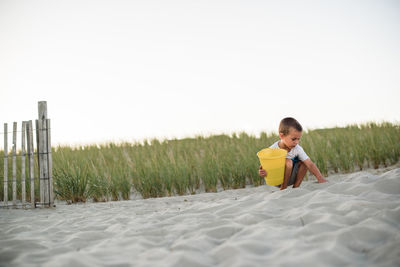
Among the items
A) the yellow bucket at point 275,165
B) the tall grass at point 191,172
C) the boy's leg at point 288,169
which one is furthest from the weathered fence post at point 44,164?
the boy's leg at point 288,169

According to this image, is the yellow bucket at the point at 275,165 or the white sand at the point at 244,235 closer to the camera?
the white sand at the point at 244,235

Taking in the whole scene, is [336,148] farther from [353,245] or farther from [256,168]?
[353,245]

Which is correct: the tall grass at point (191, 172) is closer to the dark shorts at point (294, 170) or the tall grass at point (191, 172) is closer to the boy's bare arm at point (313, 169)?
the dark shorts at point (294, 170)

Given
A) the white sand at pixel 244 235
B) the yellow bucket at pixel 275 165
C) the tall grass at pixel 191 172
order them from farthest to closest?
the tall grass at pixel 191 172 < the yellow bucket at pixel 275 165 < the white sand at pixel 244 235

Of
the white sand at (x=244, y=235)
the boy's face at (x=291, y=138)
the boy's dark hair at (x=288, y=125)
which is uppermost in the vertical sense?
the boy's dark hair at (x=288, y=125)

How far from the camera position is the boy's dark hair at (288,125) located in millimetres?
3637

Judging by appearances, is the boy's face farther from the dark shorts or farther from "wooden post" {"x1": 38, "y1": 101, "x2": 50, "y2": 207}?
"wooden post" {"x1": 38, "y1": 101, "x2": 50, "y2": 207}

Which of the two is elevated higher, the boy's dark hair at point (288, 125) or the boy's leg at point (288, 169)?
the boy's dark hair at point (288, 125)

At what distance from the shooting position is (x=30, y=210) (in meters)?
4.78

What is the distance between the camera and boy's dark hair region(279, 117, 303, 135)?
3.64 m

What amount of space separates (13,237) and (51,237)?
0.33 meters

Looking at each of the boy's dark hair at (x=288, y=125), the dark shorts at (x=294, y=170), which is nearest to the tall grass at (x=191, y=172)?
the dark shorts at (x=294, y=170)

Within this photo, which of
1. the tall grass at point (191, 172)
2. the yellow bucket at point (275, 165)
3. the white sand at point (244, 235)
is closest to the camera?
the white sand at point (244, 235)

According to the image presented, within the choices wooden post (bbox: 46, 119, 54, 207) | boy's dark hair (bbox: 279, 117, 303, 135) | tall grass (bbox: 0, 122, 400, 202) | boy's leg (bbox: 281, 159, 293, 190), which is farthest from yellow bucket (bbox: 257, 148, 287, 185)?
wooden post (bbox: 46, 119, 54, 207)
